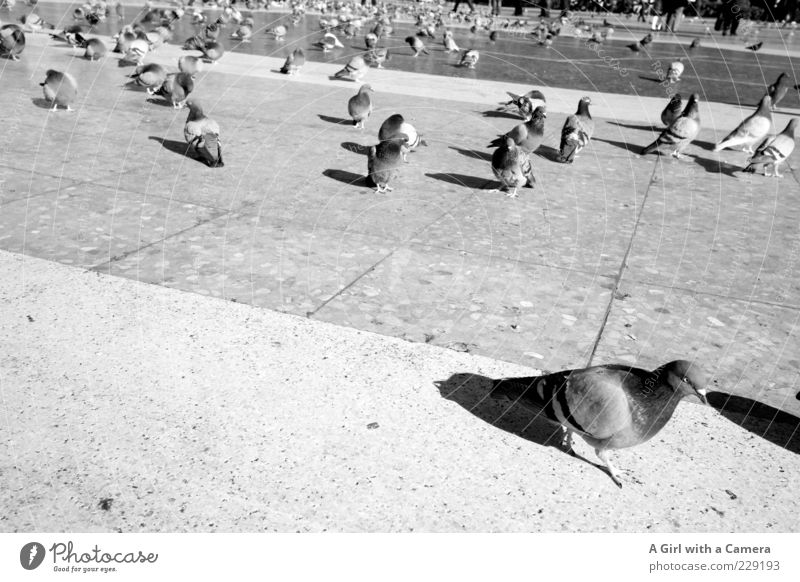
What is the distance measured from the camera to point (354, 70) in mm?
16438

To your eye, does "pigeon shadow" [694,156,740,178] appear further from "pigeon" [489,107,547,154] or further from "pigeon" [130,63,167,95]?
"pigeon" [130,63,167,95]

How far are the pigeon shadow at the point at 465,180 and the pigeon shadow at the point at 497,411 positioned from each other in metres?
4.90

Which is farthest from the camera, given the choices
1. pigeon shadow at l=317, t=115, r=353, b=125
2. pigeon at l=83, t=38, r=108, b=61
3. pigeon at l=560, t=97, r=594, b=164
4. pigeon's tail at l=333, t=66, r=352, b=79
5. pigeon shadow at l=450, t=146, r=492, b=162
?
pigeon at l=83, t=38, r=108, b=61

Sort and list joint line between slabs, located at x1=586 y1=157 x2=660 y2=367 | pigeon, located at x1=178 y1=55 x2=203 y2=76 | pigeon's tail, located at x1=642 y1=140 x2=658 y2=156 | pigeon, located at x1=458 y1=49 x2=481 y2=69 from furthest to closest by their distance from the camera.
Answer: pigeon, located at x1=458 y1=49 x2=481 y2=69 → pigeon, located at x1=178 y1=55 x2=203 y2=76 → pigeon's tail, located at x1=642 y1=140 x2=658 y2=156 → joint line between slabs, located at x1=586 y1=157 x2=660 y2=367

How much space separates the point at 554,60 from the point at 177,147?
16.9 metres

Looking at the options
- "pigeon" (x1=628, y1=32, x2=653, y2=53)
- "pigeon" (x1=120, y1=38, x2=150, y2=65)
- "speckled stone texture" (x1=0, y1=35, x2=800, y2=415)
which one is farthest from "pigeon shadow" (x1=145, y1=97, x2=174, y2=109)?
"pigeon" (x1=628, y1=32, x2=653, y2=53)

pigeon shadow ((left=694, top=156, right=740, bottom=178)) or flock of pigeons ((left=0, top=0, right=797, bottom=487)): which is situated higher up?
flock of pigeons ((left=0, top=0, right=797, bottom=487))

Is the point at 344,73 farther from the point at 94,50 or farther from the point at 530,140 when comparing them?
the point at 530,140

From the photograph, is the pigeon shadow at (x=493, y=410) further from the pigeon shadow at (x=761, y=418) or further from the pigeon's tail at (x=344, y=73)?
the pigeon's tail at (x=344, y=73)

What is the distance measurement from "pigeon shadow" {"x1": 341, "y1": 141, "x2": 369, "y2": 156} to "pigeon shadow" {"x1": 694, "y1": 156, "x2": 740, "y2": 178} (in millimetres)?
5097

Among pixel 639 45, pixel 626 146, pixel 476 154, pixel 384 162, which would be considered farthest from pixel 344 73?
pixel 639 45

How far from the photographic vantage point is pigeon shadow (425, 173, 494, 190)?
913 cm
